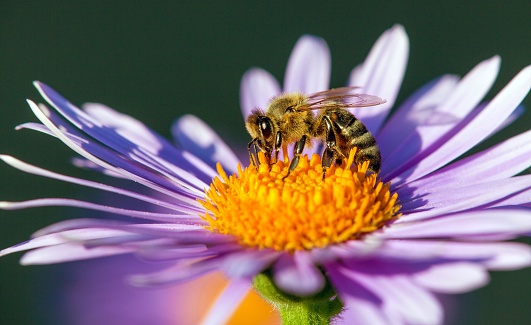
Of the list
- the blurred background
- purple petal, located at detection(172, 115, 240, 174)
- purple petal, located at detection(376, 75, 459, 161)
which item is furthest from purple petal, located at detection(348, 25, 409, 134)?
the blurred background

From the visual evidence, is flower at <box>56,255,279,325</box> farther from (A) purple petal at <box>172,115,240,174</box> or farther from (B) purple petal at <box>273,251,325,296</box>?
(B) purple petal at <box>273,251,325,296</box>

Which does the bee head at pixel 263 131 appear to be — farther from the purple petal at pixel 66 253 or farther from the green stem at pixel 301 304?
the purple petal at pixel 66 253

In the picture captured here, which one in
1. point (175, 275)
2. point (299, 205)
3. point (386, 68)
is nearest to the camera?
point (175, 275)

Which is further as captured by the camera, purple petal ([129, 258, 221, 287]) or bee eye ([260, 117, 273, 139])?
bee eye ([260, 117, 273, 139])

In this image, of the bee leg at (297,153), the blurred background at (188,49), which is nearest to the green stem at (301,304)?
the bee leg at (297,153)

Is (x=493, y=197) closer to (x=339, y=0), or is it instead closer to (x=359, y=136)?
(x=359, y=136)

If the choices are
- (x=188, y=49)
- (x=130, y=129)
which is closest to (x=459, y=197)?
(x=130, y=129)

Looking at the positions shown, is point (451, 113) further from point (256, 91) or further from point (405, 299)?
point (405, 299)
